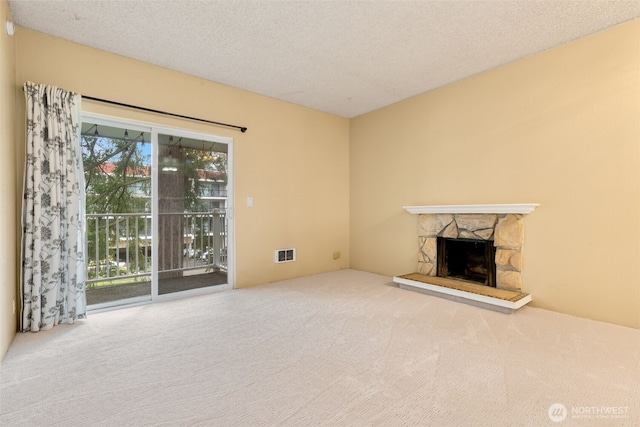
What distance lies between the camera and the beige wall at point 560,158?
2.49 metres

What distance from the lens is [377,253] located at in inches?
179

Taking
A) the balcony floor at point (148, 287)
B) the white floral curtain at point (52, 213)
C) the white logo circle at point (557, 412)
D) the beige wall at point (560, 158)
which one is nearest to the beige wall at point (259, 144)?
the white floral curtain at point (52, 213)

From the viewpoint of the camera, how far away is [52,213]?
2490mm

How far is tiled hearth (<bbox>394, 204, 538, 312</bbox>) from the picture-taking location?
2.94 m

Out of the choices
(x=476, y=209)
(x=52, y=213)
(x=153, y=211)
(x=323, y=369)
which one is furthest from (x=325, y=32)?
(x=52, y=213)

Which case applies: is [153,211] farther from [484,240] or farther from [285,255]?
[484,240]

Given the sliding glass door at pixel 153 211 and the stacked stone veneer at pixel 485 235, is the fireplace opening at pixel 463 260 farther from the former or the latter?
the sliding glass door at pixel 153 211

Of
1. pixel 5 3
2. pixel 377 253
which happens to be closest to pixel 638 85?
pixel 377 253

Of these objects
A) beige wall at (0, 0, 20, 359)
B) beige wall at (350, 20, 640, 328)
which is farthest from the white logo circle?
beige wall at (0, 0, 20, 359)

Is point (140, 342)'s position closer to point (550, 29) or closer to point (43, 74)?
point (43, 74)

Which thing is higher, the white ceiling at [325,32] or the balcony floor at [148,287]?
the white ceiling at [325,32]

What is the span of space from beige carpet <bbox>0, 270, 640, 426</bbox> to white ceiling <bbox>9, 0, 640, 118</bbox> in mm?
2481

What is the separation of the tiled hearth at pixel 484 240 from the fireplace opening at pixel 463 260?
0.10 meters

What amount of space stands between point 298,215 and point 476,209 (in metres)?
2.32
